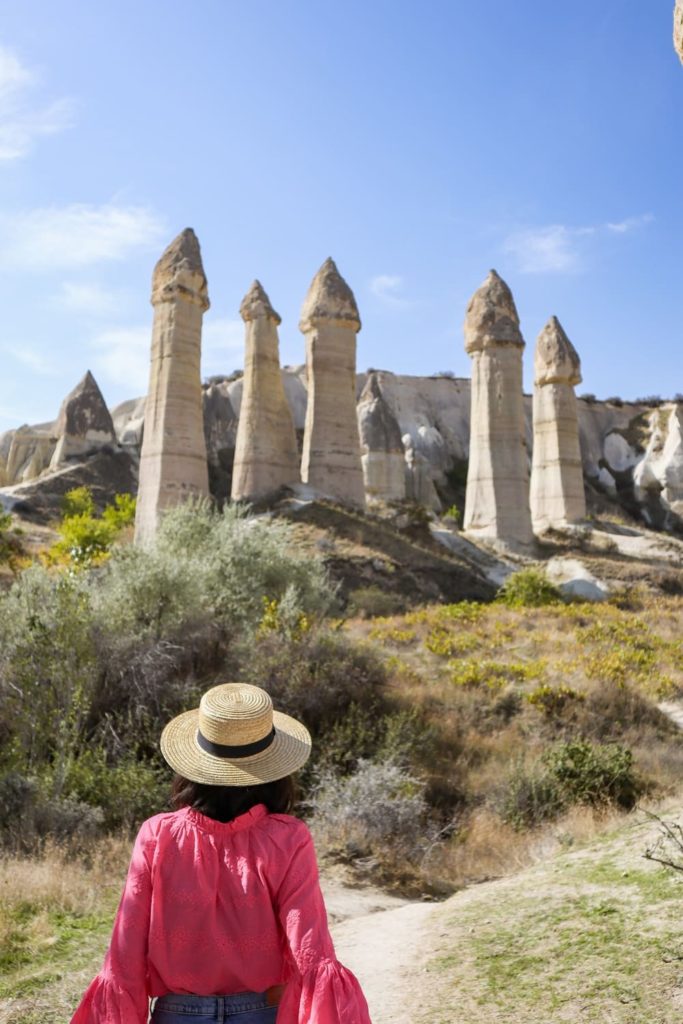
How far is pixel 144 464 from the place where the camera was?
18.9 meters

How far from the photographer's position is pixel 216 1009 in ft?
6.74

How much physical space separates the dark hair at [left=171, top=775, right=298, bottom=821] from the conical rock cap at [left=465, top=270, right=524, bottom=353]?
22379 mm

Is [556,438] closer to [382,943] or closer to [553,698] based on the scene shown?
[553,698]

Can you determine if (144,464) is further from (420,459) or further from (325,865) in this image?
(420,459)

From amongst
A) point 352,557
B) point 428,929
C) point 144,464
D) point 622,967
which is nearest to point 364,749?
point 428,929

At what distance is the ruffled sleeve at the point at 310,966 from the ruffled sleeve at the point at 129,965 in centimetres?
34

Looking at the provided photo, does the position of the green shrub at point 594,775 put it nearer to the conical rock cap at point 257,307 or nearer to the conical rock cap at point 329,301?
the conical rock cap at point 329,301

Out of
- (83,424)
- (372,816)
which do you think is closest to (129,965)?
(372,816)

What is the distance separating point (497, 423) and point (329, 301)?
5.51 meters

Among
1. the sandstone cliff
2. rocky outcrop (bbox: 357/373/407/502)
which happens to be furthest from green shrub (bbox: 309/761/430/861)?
the sandstone cliff

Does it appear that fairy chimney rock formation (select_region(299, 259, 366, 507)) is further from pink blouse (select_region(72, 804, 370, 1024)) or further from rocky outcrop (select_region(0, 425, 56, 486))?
pink blouse (select_region(72, 804, 370, 1024))

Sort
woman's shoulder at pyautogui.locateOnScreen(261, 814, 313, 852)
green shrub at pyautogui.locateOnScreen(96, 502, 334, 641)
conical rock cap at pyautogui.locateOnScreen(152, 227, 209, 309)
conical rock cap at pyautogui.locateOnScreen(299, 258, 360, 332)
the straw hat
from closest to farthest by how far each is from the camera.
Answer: woman's shoulder at pyautogui.locateOnScreen(261, 814, 313, 852) < the straw hat < green shrub at pyautogui.locateOnScreen(96, 502, 334, 641) < conical rock cap at pyautogui.locateOnScreen(152, 227, 209, 309) < conical rock cap at pyautogui.locateOnScreen(299, 258, 360, 332)

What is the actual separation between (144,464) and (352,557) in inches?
198

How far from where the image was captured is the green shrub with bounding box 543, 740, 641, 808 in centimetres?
787
